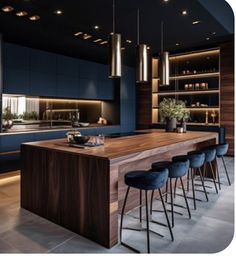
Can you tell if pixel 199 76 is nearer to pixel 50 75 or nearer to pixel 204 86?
pixel 204 86

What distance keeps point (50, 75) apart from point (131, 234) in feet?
14.8

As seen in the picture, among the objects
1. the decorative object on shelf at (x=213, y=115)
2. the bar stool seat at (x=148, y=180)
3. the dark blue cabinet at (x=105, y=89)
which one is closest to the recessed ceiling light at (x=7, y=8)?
the bar stool seat at (x=148, y=180)

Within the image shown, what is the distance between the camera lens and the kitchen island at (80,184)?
2377mm

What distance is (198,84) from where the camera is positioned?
24.9ft

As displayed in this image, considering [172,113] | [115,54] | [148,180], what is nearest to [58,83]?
[172,113]

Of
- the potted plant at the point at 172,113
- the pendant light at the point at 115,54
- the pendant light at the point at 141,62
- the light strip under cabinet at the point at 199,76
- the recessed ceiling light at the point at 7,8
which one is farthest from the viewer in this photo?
the light strip under cabinet at the point at 199,76

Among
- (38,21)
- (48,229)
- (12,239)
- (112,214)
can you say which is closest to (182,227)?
(112,214)

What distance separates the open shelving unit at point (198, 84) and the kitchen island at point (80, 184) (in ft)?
14.9

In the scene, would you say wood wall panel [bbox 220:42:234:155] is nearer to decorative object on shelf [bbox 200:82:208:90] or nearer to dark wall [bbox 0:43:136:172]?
decorative object on shelf [bbox 200:82:208:90]

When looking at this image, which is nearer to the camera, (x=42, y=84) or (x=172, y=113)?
(x=172, y=113)

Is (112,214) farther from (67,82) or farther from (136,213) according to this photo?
(67,82)

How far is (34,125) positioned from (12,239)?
394 centimetres

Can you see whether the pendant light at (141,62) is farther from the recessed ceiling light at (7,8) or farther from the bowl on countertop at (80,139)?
the recessed ceiling light at (7,8)

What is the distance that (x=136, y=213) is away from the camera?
3.24 meters
